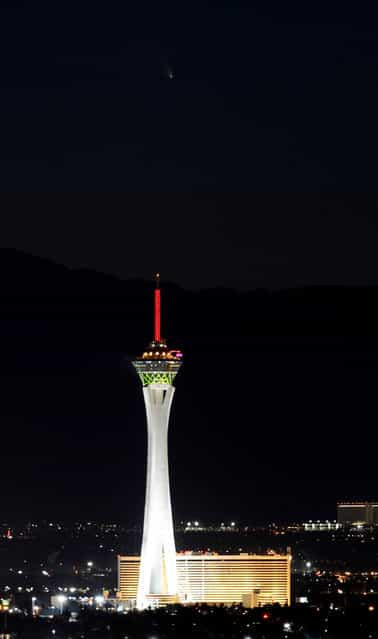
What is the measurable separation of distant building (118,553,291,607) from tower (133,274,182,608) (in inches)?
277

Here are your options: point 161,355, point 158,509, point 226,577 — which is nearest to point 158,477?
point 158,509

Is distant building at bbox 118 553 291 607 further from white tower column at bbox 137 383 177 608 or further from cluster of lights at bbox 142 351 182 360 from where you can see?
cluster of lights at bbox 142 351 182 360

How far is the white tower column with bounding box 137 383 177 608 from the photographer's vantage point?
101 m

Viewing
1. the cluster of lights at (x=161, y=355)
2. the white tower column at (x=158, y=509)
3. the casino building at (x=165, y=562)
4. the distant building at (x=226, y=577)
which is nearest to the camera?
the white tower column at (x=158, y=509)

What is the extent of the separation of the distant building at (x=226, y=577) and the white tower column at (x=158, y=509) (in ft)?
22.3

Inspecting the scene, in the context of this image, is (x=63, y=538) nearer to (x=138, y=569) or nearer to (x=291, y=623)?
(x=138, y=569)

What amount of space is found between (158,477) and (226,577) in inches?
580

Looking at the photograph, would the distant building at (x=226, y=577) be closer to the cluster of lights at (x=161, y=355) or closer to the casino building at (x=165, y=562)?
the casino building at (x=165, y=562)

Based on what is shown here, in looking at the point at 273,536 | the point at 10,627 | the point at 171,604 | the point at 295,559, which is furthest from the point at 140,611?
the point at 273,536

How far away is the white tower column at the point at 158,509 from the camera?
101 meters

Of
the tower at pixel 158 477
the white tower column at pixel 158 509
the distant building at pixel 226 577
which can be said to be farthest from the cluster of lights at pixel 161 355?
the distant building at pixel 226 577

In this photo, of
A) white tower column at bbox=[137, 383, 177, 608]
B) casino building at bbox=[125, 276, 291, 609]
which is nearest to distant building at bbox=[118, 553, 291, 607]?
casino building at bbox=[125, 276, 291, 609]

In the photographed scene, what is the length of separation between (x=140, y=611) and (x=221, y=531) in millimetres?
80569

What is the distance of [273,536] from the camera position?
182875 millimetres
